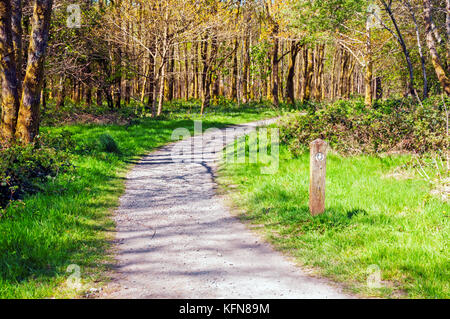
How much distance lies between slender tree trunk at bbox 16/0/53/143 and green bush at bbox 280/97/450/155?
685 cm

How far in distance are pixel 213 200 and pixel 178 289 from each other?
373 cm

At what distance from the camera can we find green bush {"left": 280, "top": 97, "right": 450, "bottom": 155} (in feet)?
31.5

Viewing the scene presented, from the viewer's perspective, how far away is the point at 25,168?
729 centimetres

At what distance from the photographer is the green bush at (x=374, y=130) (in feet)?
31.5

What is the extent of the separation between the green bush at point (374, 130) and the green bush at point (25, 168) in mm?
6269

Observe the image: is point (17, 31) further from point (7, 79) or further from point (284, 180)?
point (284, 180)

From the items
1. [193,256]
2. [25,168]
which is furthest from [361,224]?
[25,168]

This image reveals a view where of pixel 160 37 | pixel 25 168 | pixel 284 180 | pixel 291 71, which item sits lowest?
pixel 284 180

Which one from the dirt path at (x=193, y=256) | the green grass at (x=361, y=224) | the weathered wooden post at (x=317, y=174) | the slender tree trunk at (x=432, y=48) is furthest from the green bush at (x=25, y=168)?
the slender tree trunk at (x=432, y=48)

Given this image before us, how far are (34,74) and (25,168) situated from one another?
257 centimetres

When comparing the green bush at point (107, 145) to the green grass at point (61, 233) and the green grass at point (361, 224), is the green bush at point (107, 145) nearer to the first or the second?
the green grass at point (61, 233)

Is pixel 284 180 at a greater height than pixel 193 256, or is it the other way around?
pixel 284 180
